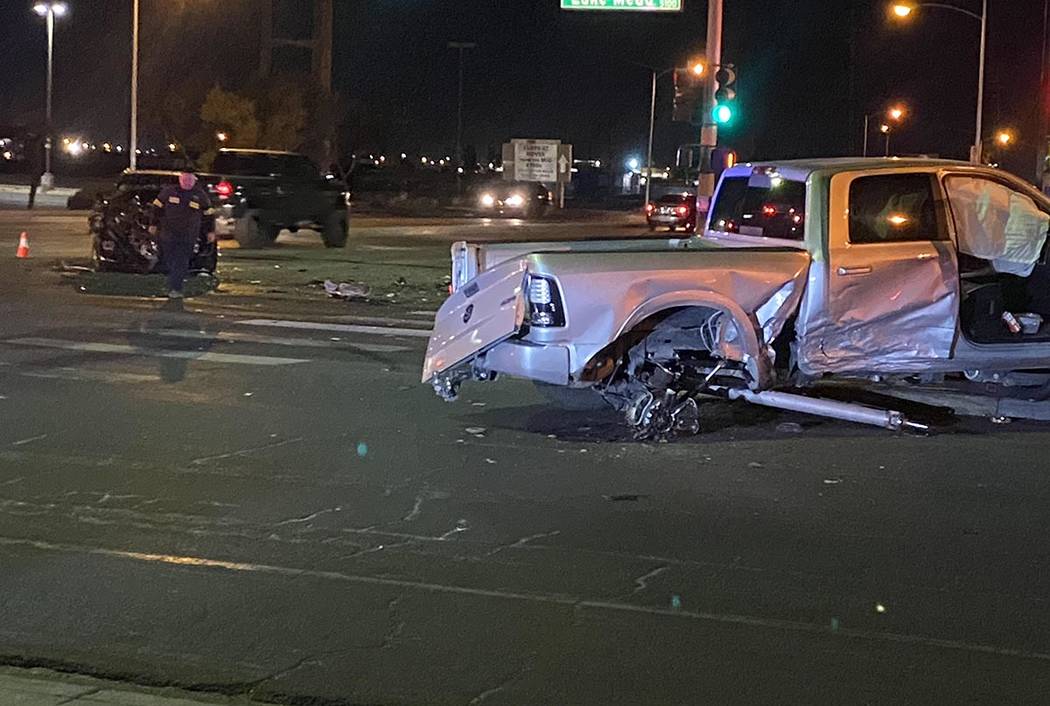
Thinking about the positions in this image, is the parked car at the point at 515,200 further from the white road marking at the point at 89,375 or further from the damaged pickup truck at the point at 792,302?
the damaged pickup truck at the point at 792,302

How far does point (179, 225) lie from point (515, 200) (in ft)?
139

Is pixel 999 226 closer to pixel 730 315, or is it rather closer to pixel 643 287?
pixel 730 315

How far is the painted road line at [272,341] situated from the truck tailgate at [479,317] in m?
4.43

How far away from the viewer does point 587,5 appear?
26.1 m

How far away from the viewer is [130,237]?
67.4ft

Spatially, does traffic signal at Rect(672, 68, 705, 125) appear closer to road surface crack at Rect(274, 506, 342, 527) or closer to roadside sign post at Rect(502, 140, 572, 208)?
road surface crack at Rect(274, 506, 342, 527)

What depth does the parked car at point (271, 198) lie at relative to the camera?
90.4 ft

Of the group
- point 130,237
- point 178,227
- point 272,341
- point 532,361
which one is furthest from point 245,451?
point 130,237

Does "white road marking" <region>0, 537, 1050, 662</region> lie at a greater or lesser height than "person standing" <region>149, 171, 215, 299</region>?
lesser

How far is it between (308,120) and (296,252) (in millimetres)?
34783

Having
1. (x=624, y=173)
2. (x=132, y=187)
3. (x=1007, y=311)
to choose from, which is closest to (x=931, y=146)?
(x=624, y=173)

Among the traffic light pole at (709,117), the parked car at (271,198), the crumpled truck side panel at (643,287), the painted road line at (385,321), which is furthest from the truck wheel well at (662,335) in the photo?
the parked car at (271,198)

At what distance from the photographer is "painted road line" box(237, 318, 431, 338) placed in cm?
1590

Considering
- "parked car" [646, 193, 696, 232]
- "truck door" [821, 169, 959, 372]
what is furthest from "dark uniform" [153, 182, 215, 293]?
"parked car" [646, 193, 696, 232]
